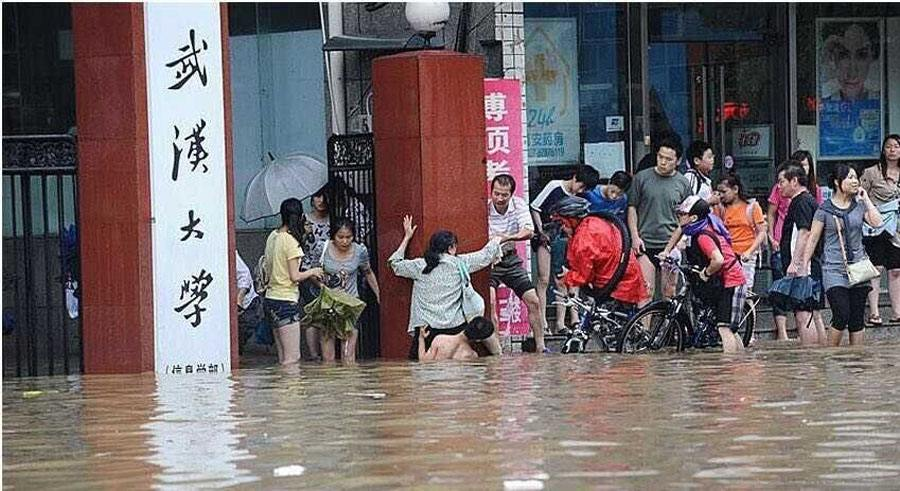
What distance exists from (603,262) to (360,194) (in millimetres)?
2439

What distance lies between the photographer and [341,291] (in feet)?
56.4

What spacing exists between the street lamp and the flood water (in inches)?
157

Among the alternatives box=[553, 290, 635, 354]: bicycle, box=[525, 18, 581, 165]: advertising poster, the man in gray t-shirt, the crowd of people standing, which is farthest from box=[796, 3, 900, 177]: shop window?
box=[553, 290, 635, 354]: bicycle

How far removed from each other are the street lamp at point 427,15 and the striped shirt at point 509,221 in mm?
1872

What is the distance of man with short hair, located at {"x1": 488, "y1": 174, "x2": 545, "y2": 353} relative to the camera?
17469 mm

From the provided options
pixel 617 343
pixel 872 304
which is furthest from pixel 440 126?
pixel 872 304

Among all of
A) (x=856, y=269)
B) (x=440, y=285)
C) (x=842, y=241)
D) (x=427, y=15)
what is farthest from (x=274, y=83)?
(x=856, y=269)

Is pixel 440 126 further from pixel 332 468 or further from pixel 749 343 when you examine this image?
pixel 332 468

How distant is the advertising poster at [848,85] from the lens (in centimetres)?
2114

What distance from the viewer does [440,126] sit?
16797mm

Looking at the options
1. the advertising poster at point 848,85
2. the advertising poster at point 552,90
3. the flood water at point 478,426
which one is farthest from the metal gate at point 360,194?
the advertising poster at point 848,85

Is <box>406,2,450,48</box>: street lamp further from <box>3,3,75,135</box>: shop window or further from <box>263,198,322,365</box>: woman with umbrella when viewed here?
<box>3,3,75,135</box>: shop window

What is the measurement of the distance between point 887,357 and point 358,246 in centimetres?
495

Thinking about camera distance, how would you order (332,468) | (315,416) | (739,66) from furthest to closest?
(739,66), (315,416), (332,468)
